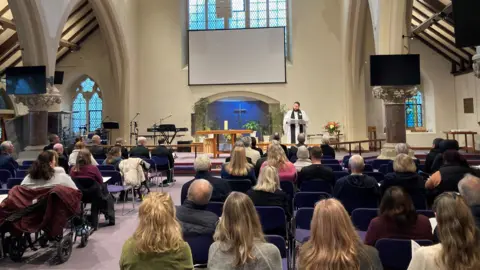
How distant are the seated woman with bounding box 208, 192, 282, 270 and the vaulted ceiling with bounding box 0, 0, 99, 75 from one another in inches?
539

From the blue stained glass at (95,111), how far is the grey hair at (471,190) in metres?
17.6

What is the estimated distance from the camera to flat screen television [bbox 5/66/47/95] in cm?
977

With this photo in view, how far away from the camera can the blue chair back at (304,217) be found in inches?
132

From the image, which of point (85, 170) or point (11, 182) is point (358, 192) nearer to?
point (85, 170)

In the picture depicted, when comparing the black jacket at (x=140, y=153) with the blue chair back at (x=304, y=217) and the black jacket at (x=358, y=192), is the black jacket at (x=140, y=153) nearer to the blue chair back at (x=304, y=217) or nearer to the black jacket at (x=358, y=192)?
the black jacket at (x=358, y=192)

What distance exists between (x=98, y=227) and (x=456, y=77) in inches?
607

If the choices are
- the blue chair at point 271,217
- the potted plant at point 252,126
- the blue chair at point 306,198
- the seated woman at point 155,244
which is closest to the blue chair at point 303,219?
the blue chair at point 271,217

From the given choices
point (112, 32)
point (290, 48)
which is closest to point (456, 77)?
point (290, 48)

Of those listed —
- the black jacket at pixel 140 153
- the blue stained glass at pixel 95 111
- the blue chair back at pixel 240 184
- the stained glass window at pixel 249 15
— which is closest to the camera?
the blue chair back at pixel 240 184

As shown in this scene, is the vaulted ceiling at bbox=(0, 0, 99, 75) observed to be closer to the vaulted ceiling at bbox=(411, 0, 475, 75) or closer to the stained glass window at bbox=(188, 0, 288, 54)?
the stained glass window at bbox=(188, 0, 288, 54)

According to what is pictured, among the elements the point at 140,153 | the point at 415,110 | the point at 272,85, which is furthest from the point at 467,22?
the point at 415,110

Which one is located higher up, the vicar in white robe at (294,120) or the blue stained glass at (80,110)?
the blue stained glass at (80,110)

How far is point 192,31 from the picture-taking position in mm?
16703

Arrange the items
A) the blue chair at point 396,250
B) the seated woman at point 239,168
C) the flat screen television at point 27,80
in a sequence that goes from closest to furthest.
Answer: the blue chair at point 396,250 < the seated woman at point 239,168 < the flat screen television at point 27,80
